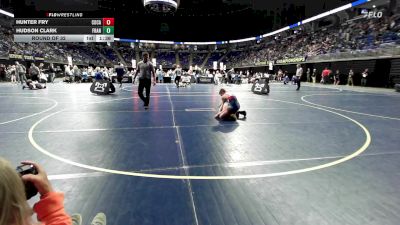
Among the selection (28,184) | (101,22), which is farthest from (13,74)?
(28,184)

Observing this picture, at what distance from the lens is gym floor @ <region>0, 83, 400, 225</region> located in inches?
102

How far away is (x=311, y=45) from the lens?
3875cm

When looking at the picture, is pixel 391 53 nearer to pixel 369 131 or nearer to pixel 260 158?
pixel 369 131

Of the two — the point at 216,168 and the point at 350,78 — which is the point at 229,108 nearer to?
the point at 216,168

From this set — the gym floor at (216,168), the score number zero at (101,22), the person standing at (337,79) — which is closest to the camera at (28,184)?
the gym floor at (216,168)

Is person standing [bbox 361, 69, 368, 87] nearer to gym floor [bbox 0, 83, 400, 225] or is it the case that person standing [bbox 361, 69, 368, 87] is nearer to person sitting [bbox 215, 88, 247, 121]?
gym floor [bbox 0, 83, 400, 225]

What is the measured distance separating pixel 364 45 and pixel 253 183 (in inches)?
1161

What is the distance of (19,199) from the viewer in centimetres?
108

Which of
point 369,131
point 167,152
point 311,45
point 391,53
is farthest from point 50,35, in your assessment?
point 311,45

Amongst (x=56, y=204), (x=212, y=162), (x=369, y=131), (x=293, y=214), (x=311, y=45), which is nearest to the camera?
(x=56, y=204)

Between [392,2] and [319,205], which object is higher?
[392,2]
